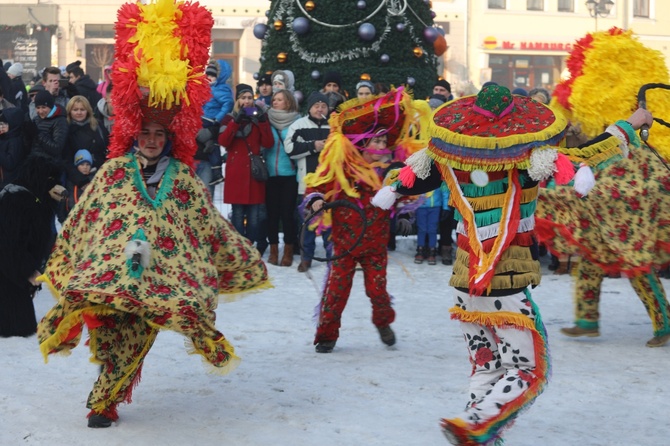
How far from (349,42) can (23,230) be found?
588 centimetres

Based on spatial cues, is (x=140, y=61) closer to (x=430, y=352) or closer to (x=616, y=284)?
(x=430, y=352)

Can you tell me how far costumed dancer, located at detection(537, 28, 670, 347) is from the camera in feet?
24.0

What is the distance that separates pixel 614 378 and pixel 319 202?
2.29 meters

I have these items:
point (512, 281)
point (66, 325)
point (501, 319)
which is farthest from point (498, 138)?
point (66, 325)

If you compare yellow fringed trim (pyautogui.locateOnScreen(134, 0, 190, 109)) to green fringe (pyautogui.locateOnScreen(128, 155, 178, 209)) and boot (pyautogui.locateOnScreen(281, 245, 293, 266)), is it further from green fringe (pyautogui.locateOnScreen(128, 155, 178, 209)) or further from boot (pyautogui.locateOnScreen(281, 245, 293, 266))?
boot (pyautogui.locateOnScreen(281, 245, 293, 266))

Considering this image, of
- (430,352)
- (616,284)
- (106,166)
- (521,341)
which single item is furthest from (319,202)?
(616,284)

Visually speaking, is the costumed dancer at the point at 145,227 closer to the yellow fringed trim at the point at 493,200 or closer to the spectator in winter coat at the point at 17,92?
the yellow fringed trim at the point at 493,200

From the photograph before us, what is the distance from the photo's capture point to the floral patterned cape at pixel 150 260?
5172 mm

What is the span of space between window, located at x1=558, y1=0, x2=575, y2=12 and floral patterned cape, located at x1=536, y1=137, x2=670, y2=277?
103 ft

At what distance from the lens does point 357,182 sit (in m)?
7.28

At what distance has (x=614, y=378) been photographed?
22.0 ft

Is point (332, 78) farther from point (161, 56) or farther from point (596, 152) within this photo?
point (596, 152)

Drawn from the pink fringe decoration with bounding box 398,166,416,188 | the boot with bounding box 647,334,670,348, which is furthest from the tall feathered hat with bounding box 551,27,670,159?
the pink fringe decoration with bounding box 398,166,416,188

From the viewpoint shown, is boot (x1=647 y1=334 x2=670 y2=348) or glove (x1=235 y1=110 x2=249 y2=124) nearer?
boot (x1=647 y1=334 x2=670 y2=348)
